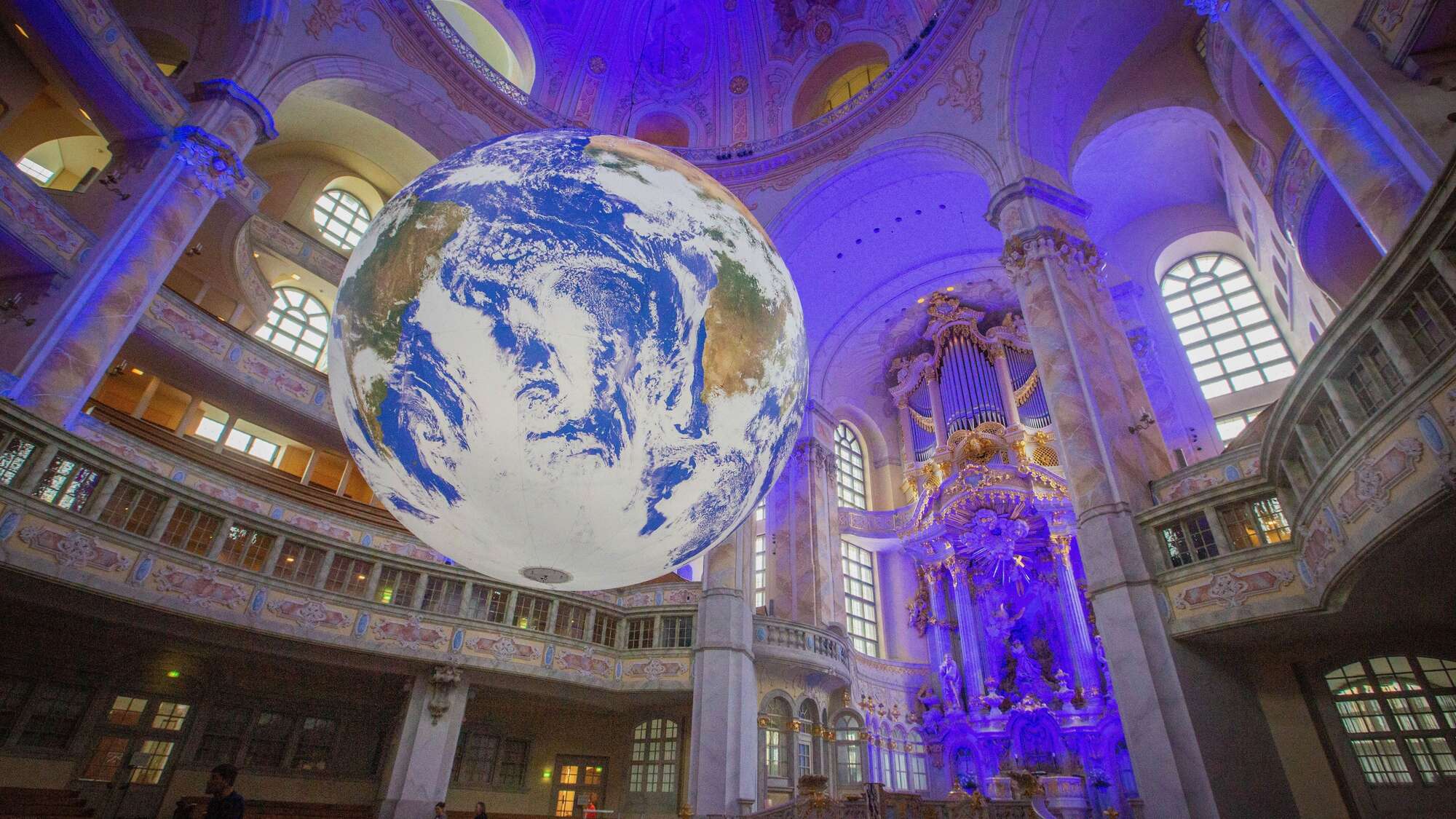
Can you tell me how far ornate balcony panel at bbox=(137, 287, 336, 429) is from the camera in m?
12.7

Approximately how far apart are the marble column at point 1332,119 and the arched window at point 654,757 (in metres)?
14.9

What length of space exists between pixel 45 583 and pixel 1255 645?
16251 mm

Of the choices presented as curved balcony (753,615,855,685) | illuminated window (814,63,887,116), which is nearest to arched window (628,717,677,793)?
curved balcony (753,615,855,685)

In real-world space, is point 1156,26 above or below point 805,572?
above

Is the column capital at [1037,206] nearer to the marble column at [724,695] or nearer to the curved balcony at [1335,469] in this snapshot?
the curved balcony at [1335,469]

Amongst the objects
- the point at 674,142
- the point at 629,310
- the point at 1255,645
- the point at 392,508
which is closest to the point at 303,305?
the point at 674,142

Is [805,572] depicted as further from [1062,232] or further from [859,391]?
[1062,232]

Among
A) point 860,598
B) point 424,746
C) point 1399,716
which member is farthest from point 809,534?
point 1399,716

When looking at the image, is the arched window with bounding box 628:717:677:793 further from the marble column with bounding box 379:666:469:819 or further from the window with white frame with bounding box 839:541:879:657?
the window with white frame with bounding box 839:541:879:657

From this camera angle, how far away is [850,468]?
24.1 meters

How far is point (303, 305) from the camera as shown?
1827 centimetres

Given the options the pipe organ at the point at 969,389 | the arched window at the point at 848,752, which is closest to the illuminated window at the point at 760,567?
the arched window at the point at 848,752

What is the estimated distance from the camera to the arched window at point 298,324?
17500mm

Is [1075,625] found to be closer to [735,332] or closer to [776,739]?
[776,739]
